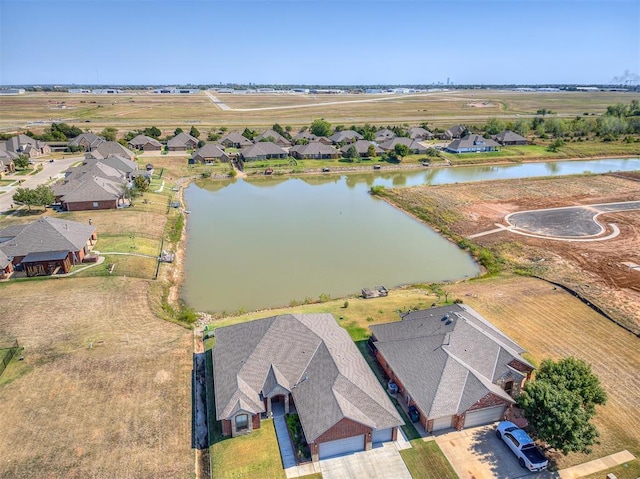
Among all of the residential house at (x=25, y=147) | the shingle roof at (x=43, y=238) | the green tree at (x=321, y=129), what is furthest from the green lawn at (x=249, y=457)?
the green tree at (x=321, y=129)

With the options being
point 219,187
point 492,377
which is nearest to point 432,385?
point 492,377

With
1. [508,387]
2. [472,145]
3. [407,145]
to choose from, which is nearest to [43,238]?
[508,387]

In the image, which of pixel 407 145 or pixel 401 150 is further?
pixel 407 145

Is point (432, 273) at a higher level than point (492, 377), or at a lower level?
lower

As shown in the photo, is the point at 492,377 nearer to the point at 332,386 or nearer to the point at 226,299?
the point at 332,386

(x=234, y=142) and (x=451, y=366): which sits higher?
(x=451, y=366)

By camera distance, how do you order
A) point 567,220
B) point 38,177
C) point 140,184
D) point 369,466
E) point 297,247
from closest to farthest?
1. point 369,466
2. point 297,247
3. point 567,220
4. point 140,184
5. point 38,177

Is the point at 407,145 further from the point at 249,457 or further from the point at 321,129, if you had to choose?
the point at 249,457
